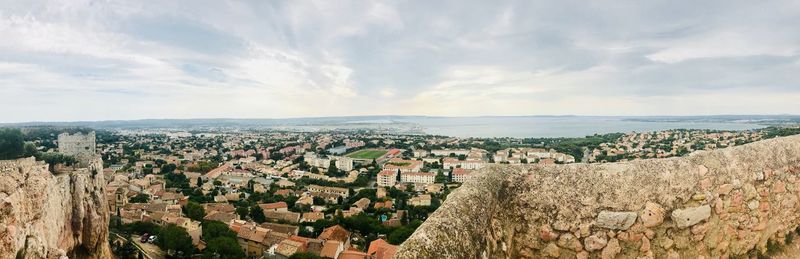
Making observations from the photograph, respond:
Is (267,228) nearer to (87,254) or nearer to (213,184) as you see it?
(87,254)

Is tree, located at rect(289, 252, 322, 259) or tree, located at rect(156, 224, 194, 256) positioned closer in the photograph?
tree, located at rect(289, 252, 322, 259)

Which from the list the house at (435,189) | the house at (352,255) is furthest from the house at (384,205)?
the house at (352,255)

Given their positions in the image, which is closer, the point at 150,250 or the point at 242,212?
the point at 150,250

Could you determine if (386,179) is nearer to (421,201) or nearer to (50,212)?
(421,201)

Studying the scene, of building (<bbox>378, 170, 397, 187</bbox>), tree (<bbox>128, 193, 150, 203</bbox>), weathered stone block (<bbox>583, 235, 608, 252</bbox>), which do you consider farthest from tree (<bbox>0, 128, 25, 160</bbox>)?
weathered stone block (<bbox>583, 235, 608, 252</bbox>)

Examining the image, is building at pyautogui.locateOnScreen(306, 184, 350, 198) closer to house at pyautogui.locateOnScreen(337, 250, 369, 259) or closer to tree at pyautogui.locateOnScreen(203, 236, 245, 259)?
tree at pyautogui.locateOnScreen(203, 236, 245, 259)

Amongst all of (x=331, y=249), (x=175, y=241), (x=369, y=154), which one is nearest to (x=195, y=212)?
(x=175, y=241)
